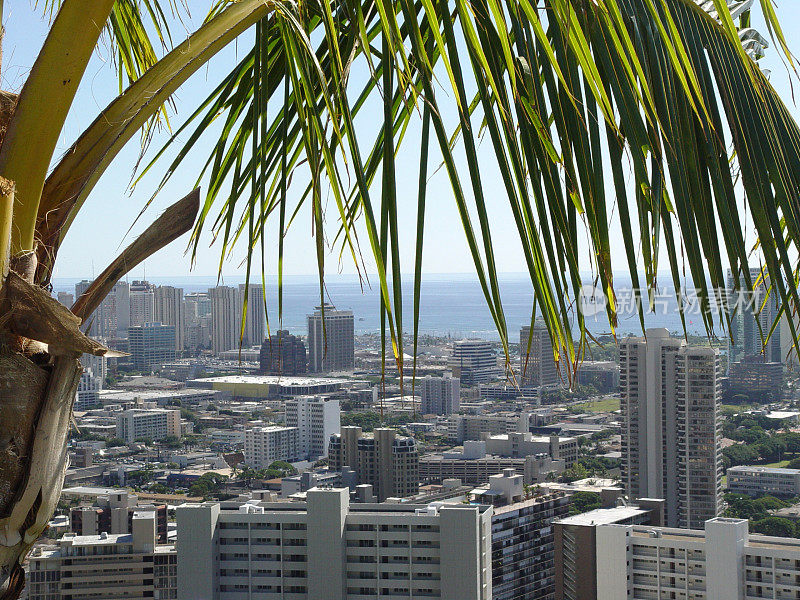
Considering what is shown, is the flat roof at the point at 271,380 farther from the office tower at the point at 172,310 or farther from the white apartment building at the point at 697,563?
the white apartment building at the point at 697,563

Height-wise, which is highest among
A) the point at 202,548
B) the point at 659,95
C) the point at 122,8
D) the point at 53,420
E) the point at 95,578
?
the point at 122,8

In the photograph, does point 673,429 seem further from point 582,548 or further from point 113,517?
point 113,517

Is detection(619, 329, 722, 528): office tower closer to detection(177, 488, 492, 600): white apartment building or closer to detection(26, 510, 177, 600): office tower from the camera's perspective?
detection(177, 488, 492, 600): white apartment building

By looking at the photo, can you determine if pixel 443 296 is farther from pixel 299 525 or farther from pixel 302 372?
pixel 299 525

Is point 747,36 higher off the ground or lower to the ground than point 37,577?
higher

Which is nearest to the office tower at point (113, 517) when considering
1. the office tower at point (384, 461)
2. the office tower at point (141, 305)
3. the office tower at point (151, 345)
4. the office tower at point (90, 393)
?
the office tower at point (384, 461)

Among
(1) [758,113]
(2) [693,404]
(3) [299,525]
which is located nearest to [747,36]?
(1) [758,113]

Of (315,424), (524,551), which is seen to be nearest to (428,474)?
(315,424)
